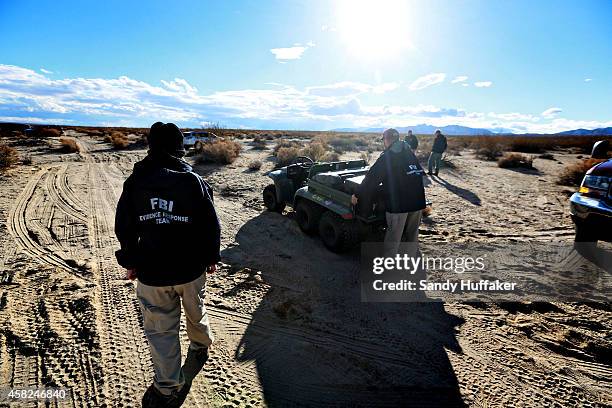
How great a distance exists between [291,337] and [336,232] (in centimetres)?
206

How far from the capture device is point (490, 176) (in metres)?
12.9

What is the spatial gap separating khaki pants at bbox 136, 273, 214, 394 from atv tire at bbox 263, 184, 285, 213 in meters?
4.67

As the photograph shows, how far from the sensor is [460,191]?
9.89 m

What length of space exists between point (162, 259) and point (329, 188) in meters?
3.43

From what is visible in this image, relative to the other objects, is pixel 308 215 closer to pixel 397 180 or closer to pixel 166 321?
pixel 397 180

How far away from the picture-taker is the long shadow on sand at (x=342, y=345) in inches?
105

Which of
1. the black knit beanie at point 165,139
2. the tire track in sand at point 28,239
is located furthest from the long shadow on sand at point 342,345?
the tire track in sand at point 28,239

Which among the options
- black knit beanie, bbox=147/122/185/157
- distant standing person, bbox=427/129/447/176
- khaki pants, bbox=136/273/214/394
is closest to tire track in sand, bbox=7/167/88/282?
khaki pants, bbox=136/273/214/394

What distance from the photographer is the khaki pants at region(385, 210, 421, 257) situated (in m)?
4.25

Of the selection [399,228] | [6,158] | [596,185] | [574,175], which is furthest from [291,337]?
[6,158]

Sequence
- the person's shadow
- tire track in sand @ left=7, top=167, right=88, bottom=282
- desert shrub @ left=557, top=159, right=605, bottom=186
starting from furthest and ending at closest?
desert shrub @ left=557, top=159, right=605, bottom=186
the person's shadow
tire track in sand @ left=7, top=167, right=88, bottom=282

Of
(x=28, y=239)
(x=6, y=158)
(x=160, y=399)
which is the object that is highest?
(x=6, y=158)

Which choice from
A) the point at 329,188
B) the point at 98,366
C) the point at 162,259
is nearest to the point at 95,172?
the point at 329,188

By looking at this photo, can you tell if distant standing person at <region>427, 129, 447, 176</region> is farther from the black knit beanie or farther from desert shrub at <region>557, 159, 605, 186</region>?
the black knit beanie
